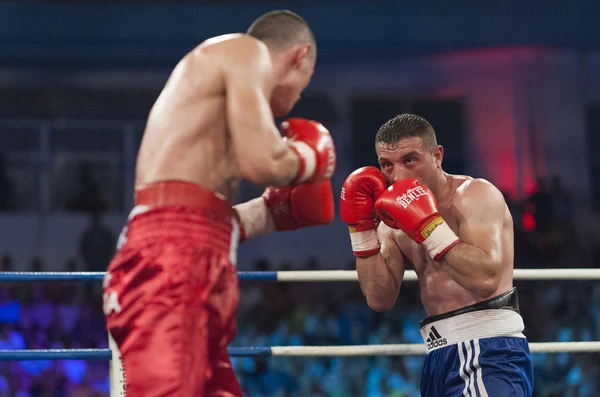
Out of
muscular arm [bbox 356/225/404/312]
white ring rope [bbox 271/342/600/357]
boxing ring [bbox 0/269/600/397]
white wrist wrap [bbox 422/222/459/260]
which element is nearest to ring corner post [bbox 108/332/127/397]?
boxing ring [bbox 0/269/600/397]

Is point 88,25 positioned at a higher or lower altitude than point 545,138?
higher

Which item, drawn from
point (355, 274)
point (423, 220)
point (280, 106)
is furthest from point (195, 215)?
point (355, 274)

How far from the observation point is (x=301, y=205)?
186 centimetres

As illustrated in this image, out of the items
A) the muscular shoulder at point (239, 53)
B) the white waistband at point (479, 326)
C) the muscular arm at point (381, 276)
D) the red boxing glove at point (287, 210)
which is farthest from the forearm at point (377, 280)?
the muscular shoulder at point (239, 53)

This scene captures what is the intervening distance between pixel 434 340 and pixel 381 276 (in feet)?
0.89

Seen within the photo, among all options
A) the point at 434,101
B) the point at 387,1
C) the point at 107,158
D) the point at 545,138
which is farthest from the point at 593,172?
the point at 107,158

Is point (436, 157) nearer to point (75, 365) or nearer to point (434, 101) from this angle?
point (75, 365)

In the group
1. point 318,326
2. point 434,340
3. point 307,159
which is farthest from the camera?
point 318,326

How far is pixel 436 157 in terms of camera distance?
2.63 metres

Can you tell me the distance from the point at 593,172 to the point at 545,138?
0.76 metres

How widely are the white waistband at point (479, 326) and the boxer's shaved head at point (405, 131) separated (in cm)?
58

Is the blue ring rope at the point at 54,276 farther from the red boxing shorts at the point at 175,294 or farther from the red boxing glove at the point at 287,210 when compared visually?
the red boxing shorts at the point at 175,294

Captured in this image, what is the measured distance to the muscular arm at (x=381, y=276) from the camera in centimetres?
255

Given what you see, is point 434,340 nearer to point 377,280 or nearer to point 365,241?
point 377,280
